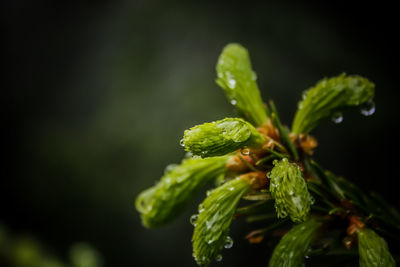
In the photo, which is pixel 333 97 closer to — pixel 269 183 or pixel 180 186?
pixel 269 183

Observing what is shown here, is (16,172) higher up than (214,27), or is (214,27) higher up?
(16,172)

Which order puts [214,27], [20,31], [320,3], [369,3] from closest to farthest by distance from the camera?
[369,3], [320,3], [214,27], [20,31]

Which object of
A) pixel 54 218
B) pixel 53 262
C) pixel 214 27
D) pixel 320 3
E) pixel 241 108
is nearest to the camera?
pixel 241 108

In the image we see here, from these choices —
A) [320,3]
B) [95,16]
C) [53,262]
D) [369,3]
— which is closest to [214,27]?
[320,3]

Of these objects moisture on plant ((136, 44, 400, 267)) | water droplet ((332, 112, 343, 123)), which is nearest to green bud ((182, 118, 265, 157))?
moisture on plant ((136, 44, 400, 267))

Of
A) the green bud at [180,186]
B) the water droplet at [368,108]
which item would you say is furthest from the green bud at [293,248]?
the water droplet at [368,108]

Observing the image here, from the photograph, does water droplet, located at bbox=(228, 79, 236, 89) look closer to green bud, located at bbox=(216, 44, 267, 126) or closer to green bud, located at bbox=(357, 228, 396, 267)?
green bud, located at bbox=(216, 44, 267, 126)

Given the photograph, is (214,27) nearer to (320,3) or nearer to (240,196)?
(320,3)
